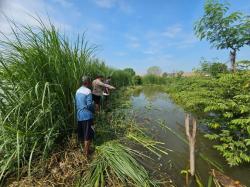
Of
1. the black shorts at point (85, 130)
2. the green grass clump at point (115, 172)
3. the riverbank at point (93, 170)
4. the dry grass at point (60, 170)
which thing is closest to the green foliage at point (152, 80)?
the riverbank at point (93, 170)

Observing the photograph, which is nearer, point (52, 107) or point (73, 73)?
point (52, 107)

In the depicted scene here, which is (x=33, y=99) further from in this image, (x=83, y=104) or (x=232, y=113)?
(x=232, y=113)

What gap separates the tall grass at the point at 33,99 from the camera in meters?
3.42

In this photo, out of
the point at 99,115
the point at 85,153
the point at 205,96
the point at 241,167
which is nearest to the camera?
the point at 85,153

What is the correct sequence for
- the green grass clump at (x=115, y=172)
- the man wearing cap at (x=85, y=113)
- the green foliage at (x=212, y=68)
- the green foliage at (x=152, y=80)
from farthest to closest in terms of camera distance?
the green foliage at (x=152, y=80)
the green foliage at (x=212, y=68)
the man wearing cap at (x=85, y=113)
the green grass clump at (x=115, y=172)

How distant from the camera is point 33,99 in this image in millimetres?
3674

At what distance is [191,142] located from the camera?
382 centimetres

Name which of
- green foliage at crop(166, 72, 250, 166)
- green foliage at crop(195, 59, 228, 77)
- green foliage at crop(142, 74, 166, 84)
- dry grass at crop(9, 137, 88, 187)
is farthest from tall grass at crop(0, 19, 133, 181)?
green foliage at crop(142, 74, 166, 84)

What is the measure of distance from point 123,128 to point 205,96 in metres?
2.21

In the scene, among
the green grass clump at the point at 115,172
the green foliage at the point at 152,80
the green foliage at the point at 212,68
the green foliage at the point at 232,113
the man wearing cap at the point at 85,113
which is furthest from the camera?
the green foliage at the point at 152,80

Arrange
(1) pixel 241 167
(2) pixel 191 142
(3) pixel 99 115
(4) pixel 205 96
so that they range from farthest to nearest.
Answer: (3) pixel 99 115 → (4) pixel 205 96 → (1) pixel 241 167 → (2) pixel 191 142

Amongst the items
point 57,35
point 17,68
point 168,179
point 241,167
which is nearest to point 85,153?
point 168,179

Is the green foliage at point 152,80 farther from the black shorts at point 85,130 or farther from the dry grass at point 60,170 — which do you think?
the dry grass at point 60,170

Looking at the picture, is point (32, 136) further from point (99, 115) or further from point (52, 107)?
point (99, 115)
